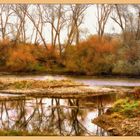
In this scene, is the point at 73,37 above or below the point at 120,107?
above

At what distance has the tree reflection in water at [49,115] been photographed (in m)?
5.66

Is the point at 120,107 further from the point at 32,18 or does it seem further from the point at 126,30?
the point at 32,18

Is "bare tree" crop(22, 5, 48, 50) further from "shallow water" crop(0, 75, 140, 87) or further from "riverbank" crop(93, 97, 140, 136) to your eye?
"riverbank" crop(93, 97, 140, 136)

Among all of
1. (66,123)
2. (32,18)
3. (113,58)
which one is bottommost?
(66,123)

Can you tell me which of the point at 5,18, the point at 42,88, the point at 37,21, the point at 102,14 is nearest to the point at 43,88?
the point at 42,88

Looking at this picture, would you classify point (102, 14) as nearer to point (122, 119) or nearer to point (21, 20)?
point (21, 20)

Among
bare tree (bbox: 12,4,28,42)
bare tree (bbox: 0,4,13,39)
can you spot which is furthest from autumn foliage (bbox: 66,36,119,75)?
bare tree (bbox: 0,4,13,39)

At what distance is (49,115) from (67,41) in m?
0.70

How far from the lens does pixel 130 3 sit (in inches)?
224

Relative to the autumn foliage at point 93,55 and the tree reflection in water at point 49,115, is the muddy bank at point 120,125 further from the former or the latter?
the autumn foliage at point 93,55

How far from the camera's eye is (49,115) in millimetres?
5703

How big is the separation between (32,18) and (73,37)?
16.5 inches

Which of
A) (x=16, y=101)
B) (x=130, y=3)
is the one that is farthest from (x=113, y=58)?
(x=16, y=101)

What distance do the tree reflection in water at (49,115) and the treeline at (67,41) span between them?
31 centimetres
